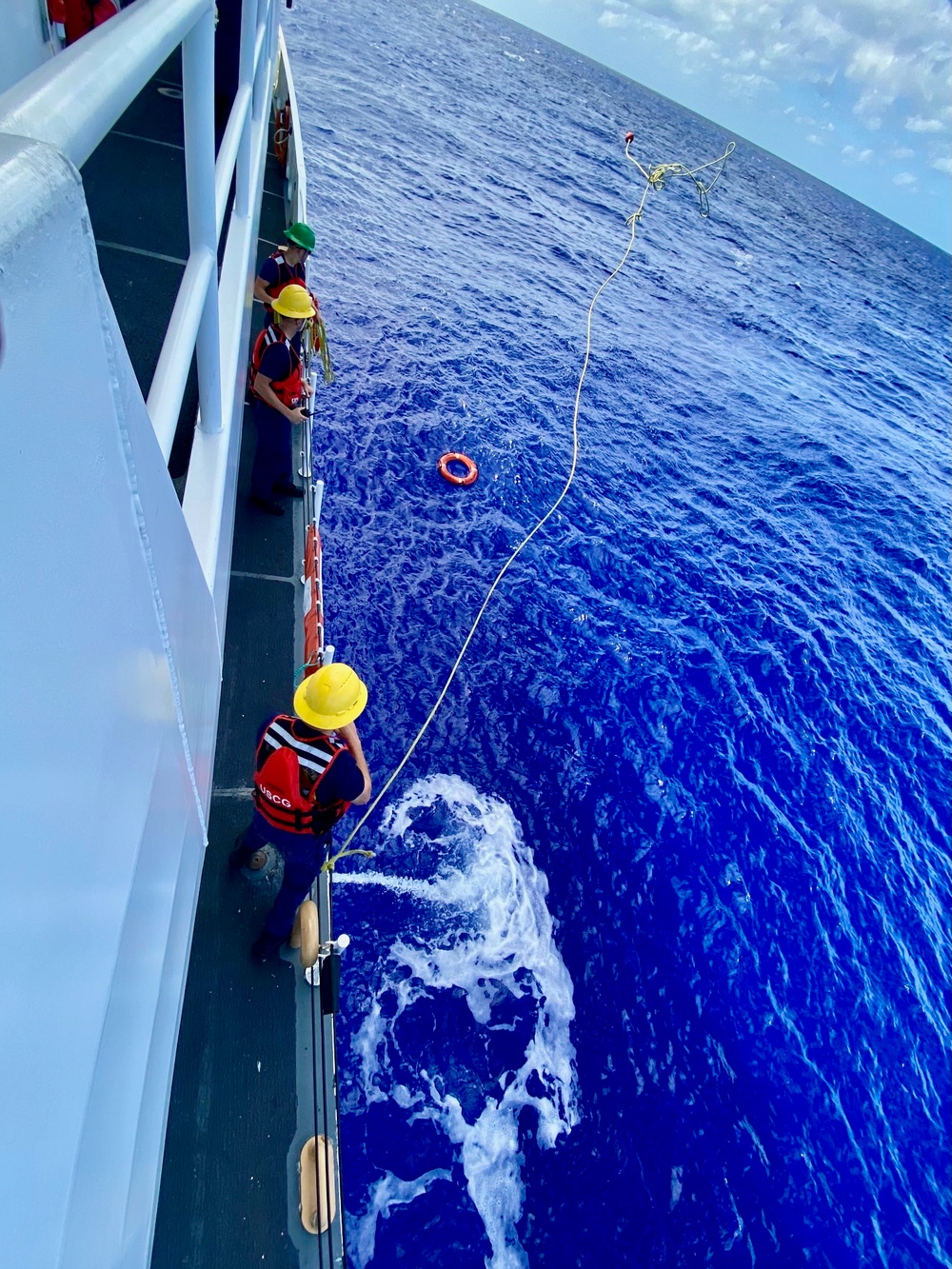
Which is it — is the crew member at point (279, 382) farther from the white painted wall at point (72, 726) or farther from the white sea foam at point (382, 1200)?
the white sea foam at point (382, 1200)

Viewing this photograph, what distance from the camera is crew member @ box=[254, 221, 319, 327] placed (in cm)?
708

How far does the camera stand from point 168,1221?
3.23m

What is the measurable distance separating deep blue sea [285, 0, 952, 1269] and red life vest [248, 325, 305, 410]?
3.58 metres

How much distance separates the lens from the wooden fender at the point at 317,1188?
3.35 metres

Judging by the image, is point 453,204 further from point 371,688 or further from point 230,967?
point 230,967

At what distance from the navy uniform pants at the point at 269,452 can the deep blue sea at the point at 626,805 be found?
2.74 meters

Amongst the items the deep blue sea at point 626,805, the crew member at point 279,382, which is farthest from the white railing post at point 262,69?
the deep blue sea at point 626,805

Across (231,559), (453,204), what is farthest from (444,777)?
(453,204)

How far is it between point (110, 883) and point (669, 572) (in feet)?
39.8

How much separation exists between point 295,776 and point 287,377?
4041 mm

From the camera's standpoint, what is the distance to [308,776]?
3.60m

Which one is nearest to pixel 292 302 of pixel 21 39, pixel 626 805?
pixel 21 39

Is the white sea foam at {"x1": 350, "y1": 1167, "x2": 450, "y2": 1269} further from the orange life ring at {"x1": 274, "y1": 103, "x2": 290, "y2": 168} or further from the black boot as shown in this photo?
the orange life ring at {"x1": 274, "y1": 103, "x2": 290, "y2": 168}

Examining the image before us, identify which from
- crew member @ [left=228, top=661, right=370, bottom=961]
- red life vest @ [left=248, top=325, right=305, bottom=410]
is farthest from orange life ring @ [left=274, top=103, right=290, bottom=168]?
crew member @ [left=228, top=661, right=370, bottom=961]
